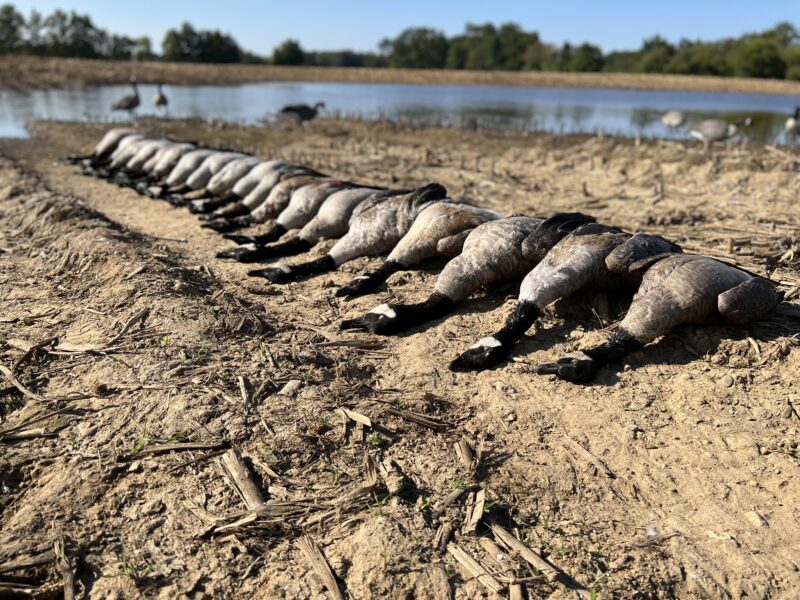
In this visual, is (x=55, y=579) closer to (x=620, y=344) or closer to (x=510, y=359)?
(x=510, y=359)

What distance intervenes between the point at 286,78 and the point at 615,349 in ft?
167

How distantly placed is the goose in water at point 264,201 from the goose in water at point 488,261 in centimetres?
378

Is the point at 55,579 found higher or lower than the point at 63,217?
lower

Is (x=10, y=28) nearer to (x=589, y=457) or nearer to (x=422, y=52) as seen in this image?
(x=422, y=52)

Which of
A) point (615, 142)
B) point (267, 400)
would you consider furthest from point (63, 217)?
point (615, 142)

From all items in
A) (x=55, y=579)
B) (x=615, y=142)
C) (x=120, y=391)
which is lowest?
(x=55, y=579)

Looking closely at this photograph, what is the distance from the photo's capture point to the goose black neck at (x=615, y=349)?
4.39 meters

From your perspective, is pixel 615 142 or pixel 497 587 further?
pixel 615 142

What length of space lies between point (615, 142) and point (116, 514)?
537 inches

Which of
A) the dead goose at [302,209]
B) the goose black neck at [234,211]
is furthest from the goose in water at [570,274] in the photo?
the goose black neck at [234,211]

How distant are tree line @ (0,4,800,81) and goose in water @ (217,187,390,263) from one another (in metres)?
58.6

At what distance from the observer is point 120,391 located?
4059 millimetres

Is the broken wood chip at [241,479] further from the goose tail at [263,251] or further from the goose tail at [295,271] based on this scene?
the goose tail at [263,251]

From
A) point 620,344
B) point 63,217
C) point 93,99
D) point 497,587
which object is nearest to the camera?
point 497,587
